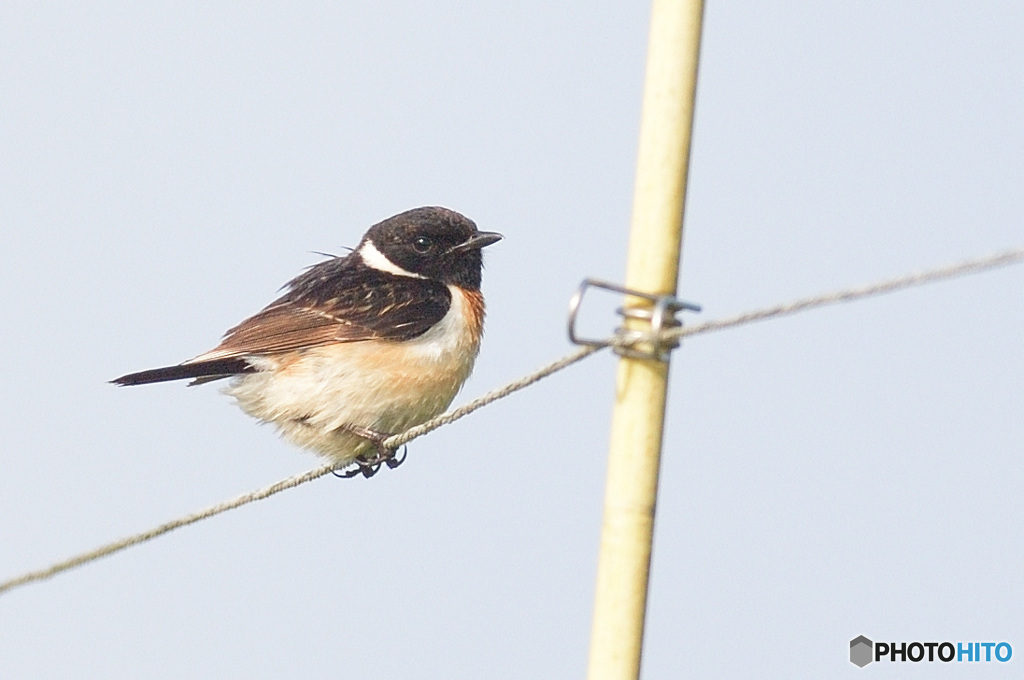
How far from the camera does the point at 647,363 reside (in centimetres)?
402

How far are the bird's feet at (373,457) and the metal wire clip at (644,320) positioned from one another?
3.30 meters

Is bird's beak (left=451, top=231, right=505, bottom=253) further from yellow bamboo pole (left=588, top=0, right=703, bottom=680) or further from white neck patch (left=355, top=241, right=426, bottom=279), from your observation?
yellow bamboo pole (left=588, top=0, right=703, bottom=680)

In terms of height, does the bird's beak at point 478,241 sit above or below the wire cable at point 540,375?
above

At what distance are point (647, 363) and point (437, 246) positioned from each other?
13.7 feet

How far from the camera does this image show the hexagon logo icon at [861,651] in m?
6.55

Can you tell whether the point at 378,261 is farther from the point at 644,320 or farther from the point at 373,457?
the point at 644,320

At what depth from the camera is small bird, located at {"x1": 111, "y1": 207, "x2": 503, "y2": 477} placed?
729cm

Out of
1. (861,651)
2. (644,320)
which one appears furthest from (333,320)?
(644,320)

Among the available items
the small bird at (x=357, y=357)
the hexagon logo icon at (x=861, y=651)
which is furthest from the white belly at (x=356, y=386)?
the hexagon logo icon at (x=861, y=651)

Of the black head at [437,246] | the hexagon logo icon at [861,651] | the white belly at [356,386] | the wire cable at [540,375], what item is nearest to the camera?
the wire cable at [540,375]

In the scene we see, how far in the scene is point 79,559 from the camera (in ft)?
19.2

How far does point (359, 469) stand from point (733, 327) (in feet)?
13.5

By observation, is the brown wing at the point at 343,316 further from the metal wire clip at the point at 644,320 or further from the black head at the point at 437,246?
the metal wire clip at the point at 644,320

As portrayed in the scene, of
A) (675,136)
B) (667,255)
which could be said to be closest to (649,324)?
(667,255)
